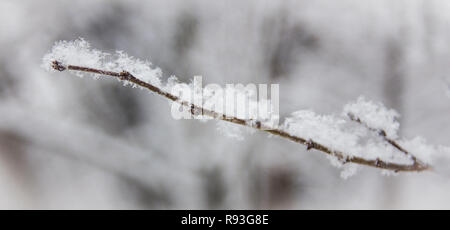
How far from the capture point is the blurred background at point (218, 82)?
1.55 m

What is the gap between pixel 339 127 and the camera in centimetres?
72

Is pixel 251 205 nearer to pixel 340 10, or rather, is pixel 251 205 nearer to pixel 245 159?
pixel 245 159

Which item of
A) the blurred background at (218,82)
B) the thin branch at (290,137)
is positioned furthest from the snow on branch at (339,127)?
the blurred background at (218,82)

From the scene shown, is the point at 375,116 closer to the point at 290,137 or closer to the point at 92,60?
the point at 290,137

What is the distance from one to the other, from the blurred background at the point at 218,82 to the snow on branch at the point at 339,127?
71 centimetres

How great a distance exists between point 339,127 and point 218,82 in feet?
3.72

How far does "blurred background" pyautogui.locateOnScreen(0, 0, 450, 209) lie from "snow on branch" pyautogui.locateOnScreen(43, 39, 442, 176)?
0.71 metres

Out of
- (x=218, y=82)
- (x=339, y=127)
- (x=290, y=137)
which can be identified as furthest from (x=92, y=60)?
(x=218, y=82)

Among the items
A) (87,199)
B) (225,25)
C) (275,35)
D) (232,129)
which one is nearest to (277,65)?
(275,35)

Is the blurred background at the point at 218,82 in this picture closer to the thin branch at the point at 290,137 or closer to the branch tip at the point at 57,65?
the thin branch at the point at 290,137

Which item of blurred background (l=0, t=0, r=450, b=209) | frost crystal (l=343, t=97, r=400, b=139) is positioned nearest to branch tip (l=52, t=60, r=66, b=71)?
frost crystal (l=343, t=97, r=400, b=139)

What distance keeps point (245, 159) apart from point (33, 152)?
162cm

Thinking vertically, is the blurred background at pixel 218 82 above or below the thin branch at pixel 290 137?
above

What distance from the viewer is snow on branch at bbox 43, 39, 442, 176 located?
24.0 inches
